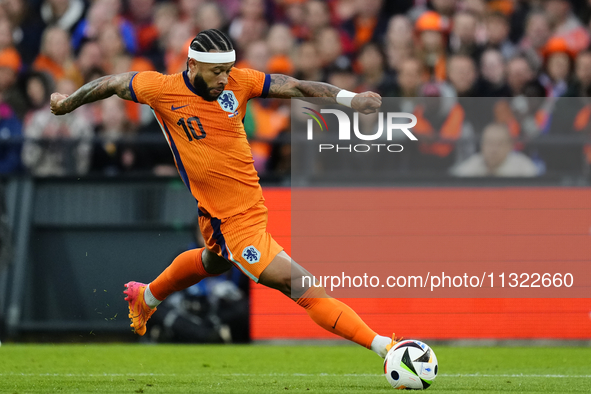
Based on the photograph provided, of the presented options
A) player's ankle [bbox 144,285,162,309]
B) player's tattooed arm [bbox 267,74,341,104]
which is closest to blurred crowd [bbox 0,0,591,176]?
player's ankle [bbox 144,285,162,309]

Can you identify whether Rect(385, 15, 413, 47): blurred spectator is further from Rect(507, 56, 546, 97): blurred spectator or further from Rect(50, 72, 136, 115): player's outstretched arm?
Rect(50, 72, 136, 115): player's outstretched arm

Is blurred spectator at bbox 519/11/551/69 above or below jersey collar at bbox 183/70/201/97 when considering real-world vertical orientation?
above

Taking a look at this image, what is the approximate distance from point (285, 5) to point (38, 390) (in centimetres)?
822

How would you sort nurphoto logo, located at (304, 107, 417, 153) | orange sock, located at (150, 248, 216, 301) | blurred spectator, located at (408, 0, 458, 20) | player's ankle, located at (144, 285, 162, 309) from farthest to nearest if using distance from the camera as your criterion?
1. blurred spectator, located at (408, 0, 458, 20)
2. nurphoto logo, located at (304, 107, 417, 153)
3. player's ankle, located at (144, 285, 162, 309)
4. orange sock, located at (150, 248, 216, 301)

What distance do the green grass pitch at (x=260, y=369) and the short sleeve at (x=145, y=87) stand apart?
6.47ft

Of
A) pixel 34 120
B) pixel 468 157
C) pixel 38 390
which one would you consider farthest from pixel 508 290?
pixel 34 120

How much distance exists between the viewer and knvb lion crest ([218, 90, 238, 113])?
6199mm

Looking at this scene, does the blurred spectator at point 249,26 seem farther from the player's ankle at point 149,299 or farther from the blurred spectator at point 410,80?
the player's ankle at point 149,299

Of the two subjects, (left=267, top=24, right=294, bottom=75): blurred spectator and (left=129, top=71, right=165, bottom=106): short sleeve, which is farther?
(left=267, top=24, right=294, bottom=75): blurred spectator

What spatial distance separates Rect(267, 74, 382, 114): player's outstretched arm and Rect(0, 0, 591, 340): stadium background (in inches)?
147

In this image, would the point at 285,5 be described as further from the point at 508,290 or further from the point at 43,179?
the point at 508,290

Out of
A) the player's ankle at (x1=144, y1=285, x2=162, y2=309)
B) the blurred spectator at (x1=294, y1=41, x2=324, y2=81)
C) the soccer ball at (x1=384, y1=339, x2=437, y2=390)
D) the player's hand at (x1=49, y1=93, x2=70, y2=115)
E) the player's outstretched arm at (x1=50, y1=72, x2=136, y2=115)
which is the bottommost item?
the soccer ball at (x1=384, y1=339, x2=437, y2=390)

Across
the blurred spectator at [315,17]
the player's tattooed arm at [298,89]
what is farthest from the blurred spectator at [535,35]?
the player's tattooed arm at [298,89]

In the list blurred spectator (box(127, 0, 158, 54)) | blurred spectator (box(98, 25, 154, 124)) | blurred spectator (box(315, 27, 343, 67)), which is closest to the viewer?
blurred spectator (box(315, 27, 343, 67))
